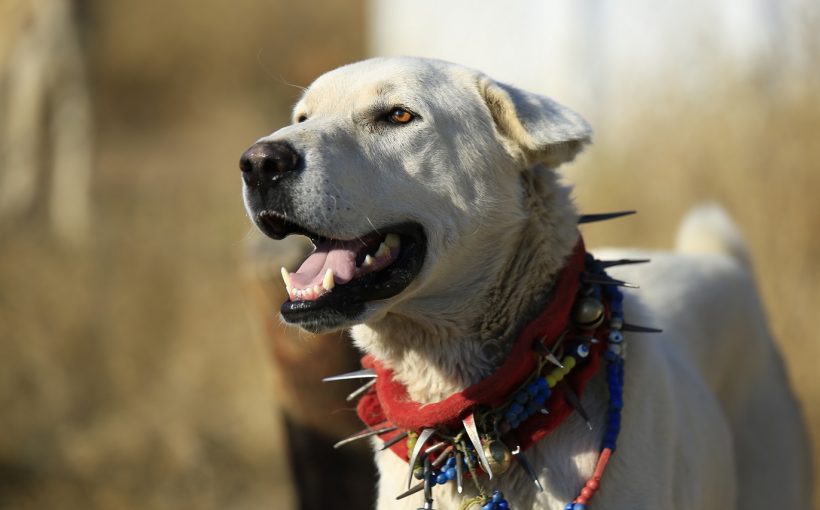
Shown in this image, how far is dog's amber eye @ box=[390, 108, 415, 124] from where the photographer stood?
2.73 m

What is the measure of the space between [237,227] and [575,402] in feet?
23.5

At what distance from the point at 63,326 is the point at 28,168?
14.1ft

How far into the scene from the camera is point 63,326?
24.4ft

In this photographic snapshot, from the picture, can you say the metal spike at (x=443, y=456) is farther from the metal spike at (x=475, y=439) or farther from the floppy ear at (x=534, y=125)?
the floppy ear at (x=534, y=125)

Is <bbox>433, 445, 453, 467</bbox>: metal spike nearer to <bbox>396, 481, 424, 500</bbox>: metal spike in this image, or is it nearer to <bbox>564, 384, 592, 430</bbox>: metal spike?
<bbox>396, 481, 424, 500</bbox>: metal spike

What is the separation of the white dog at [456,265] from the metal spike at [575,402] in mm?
39

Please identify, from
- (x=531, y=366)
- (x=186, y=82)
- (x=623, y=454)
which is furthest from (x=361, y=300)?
(x=186, y=82)

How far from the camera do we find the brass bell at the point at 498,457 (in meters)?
2.54

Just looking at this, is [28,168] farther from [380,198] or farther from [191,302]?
[380,198]

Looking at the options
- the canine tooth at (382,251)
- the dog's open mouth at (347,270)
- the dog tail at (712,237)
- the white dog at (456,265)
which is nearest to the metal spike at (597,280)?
the white dog at (456,265)

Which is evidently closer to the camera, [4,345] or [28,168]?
[4,345]

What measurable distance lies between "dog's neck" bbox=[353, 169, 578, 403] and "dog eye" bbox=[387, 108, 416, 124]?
40 cm

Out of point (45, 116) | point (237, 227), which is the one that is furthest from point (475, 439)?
point (45, 116)

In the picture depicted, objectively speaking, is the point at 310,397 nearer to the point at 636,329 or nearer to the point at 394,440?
the point at 394,440
